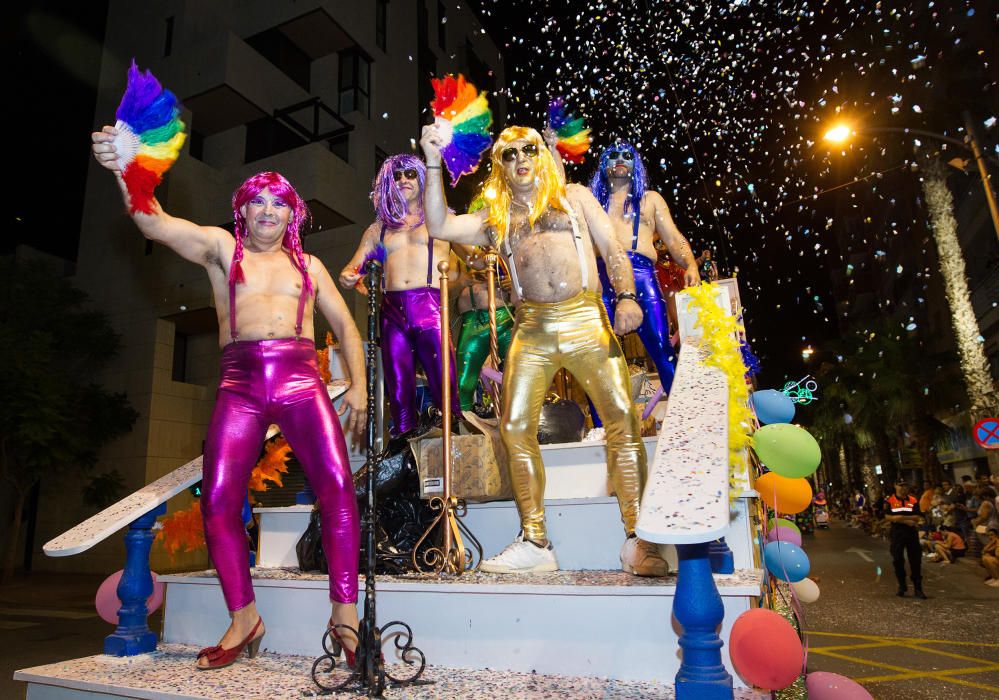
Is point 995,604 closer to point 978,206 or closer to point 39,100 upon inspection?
point 978,206

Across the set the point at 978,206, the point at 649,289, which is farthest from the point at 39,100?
the point at 978,206

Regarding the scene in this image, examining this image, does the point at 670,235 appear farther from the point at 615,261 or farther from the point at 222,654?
the point at 222,654

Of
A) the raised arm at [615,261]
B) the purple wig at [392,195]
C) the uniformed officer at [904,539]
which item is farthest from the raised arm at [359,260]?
the uniformed officer at [904,539]

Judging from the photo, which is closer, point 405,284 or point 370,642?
point 370,642

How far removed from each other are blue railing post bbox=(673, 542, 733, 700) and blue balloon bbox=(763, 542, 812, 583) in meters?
2.92

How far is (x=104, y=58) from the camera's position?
63.9 ft

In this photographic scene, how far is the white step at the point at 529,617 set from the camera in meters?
2.42

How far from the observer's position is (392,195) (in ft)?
15.5

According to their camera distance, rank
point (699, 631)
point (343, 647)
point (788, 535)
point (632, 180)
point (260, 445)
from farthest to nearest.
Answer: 1. point (788, 535)
2. point (632, 180)
3. point (260, 445)
4. point (343, 647)
5. point (699, 631)

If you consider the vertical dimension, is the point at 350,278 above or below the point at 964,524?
above

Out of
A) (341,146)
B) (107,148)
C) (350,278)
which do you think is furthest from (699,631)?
(341,146)

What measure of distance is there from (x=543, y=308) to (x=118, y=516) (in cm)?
252

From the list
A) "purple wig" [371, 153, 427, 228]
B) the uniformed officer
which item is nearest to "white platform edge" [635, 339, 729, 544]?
"purple wig" [371, 153, 427, 228]

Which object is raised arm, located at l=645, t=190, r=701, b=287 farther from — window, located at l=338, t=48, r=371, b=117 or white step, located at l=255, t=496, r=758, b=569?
window, located at l=338, t=48, r=371, b=117
